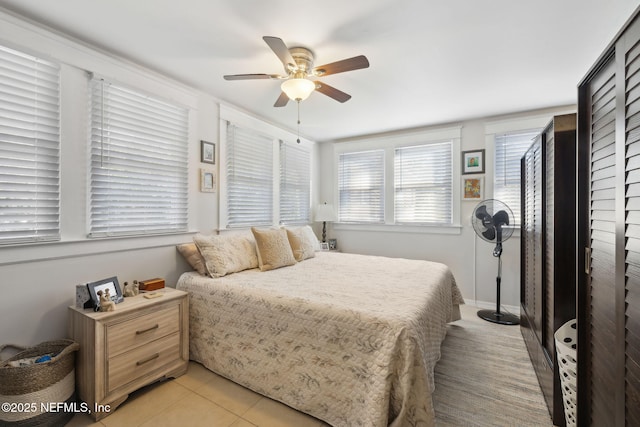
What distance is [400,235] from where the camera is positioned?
4148 millimetres

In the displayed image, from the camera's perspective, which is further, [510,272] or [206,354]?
[510,272]

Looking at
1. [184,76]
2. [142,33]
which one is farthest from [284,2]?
[184,76]

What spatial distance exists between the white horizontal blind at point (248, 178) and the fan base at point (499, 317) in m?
2.86

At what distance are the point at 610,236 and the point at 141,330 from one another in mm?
2529

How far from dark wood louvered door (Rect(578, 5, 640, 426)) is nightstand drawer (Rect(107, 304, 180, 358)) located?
7.89 ft

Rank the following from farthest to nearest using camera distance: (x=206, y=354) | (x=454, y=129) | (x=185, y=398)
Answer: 1. (x=454, y=129)
2. (x=206, y=354)
3. (x=185, y=398)

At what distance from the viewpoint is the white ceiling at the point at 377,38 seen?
1658 millimetres

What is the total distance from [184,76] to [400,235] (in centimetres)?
332

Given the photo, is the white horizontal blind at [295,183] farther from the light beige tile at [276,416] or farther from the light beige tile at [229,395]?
the light beige tile at [276,416]

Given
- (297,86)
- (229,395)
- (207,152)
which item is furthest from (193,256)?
(297,86)

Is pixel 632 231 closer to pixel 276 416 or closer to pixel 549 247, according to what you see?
pixel 549 247

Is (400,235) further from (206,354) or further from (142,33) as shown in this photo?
(142,33)

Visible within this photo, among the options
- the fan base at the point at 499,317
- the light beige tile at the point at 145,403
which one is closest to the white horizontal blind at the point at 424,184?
the fan base at the point at 499,317

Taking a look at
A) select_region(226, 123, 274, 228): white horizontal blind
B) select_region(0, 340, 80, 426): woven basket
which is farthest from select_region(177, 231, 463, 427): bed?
select_region(226, 123, 274, 228): white horizontal blind
